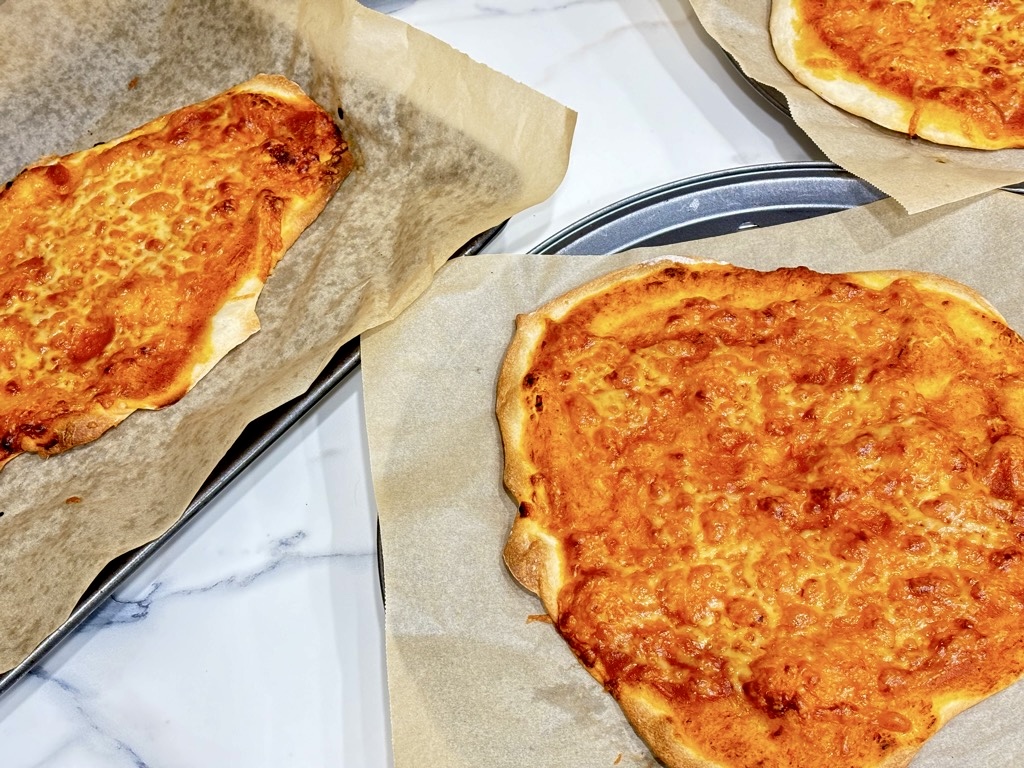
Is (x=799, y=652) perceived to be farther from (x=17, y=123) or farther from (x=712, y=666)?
(x=17, y=123)

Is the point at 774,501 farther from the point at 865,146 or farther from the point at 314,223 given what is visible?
the point at 314,223

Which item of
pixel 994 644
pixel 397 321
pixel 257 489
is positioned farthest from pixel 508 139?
pixel 994 644

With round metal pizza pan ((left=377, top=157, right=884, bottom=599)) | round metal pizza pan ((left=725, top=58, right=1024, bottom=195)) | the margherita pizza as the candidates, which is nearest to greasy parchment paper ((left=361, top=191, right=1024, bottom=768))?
round metal pizza pan ((left=377, top=157, right=884, bottom=599))

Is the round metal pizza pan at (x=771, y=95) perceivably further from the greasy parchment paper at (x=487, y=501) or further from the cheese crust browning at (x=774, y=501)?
the cheese crust browning at (x=774, y=501)

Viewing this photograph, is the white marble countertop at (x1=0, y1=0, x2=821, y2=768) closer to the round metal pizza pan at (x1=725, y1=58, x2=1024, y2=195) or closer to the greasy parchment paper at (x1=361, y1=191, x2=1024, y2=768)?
the round metal pizza pan at (x1=725, y1=58, x2=1024, y2=195)

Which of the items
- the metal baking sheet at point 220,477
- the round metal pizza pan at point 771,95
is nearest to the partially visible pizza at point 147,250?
the metal baking sheet at point 220,477

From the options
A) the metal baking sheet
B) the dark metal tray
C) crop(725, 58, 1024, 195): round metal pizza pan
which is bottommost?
the metal baking sheet

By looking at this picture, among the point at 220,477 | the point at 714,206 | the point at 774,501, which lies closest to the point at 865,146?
the point at 714,206
